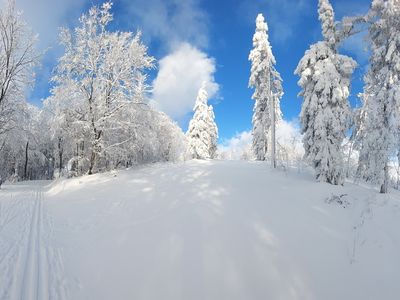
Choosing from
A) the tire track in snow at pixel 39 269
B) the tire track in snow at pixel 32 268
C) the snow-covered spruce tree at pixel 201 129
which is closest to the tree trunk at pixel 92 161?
the tire track in snow at pixel 32 268

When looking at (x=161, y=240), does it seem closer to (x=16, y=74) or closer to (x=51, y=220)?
(x=51, y=220)

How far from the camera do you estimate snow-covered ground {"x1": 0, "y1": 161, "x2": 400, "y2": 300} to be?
6250 mm

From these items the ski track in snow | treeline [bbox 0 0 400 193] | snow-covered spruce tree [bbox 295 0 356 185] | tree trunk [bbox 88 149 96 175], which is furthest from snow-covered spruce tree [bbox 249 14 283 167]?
the ski track in snow

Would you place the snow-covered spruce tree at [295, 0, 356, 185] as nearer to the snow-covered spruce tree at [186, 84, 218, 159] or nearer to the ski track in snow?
the ski track in snow

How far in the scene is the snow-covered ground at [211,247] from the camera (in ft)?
20.5

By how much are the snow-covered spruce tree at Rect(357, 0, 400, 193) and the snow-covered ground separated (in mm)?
2390

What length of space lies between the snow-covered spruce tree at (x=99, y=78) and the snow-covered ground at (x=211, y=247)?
10244 millimetres

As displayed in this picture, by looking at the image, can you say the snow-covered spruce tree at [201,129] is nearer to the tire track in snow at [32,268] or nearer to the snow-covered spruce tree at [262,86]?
the snow-covered spruce tree at [262,86]

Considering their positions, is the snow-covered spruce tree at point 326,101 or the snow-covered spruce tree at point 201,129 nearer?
the snow-covered spruce tree at point 326,101

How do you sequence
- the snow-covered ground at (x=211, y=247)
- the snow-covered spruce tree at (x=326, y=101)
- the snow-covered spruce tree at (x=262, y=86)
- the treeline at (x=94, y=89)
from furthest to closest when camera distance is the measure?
the snow-covered spruce tree at (x=262, y=86) < the treeline at (x=94, y=89) < the snow-covered spruce tree at (x=326, y=101) < the snow-covered ground at (x=211, y=247)

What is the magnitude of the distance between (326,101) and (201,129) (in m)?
29.1

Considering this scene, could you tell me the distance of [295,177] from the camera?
18.2m

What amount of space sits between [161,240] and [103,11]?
2175 cm

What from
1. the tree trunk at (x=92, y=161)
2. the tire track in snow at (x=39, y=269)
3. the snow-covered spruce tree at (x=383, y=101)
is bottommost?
the tire track in snow at (x=39, y=269)
